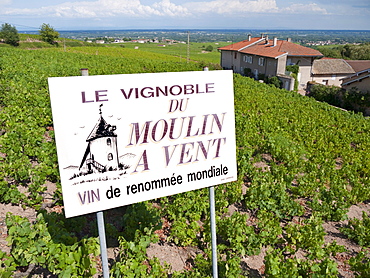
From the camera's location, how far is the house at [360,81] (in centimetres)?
2831

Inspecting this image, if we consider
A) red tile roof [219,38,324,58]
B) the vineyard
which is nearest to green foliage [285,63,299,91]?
red tile roof [219,38,324,58]

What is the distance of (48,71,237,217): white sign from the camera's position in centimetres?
326

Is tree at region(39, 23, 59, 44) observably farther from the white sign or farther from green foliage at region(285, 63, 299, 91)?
the white sign

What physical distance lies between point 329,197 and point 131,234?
16.8 feet

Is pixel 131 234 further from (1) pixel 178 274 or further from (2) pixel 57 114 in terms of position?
(2) pixel 57 114

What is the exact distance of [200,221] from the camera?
6.58 meters

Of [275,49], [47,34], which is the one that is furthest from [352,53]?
[47,34]

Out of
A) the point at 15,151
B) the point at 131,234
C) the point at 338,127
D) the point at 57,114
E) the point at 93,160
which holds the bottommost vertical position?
the point at 338,127

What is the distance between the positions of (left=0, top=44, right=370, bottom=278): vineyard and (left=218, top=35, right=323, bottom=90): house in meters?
29.3

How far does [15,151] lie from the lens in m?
7.48

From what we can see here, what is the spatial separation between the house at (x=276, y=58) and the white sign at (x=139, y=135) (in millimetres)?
35774

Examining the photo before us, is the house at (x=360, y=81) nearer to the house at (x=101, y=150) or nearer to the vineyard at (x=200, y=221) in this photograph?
the vineyard at (x=200, y=221)

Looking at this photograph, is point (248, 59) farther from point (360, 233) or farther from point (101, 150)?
point (101, 150)

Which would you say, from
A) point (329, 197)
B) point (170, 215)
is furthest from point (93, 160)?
point (329, 197)
